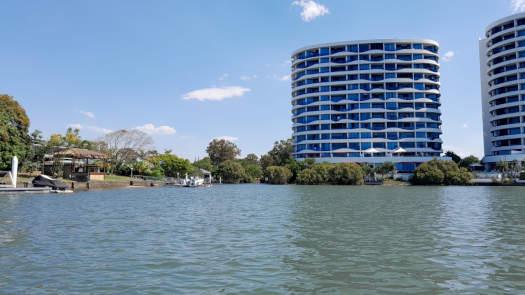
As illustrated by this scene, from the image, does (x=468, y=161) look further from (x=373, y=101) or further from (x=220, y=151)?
(x=220, y=151)

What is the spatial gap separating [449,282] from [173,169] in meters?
113

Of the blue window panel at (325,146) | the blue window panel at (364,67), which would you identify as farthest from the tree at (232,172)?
the blue window panel at (364,67)

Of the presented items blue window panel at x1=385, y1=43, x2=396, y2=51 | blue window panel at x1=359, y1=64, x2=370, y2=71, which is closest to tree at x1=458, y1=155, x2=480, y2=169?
blue window panel at x1=359, y1=64, x2=370, y2=71

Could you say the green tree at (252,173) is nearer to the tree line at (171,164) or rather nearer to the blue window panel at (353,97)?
the tree line at (171,164)

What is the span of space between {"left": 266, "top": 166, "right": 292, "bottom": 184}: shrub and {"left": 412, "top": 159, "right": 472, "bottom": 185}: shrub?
116ft

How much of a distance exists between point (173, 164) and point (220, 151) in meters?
40.0

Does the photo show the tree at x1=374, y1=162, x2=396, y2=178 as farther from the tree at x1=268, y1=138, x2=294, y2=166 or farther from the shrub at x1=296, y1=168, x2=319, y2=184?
the tree at x1=268, y1=138, x2=294, y2=166

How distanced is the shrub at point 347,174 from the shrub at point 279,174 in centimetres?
1541

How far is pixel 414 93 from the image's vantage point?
119m

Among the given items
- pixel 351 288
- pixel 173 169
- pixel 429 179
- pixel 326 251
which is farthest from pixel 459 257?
pixel 173 169

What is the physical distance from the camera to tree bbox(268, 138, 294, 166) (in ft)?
412

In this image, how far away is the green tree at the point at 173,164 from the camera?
382 feet

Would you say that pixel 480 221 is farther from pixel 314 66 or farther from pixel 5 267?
pixel 314 66

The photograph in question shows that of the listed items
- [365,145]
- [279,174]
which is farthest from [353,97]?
[279,174]
